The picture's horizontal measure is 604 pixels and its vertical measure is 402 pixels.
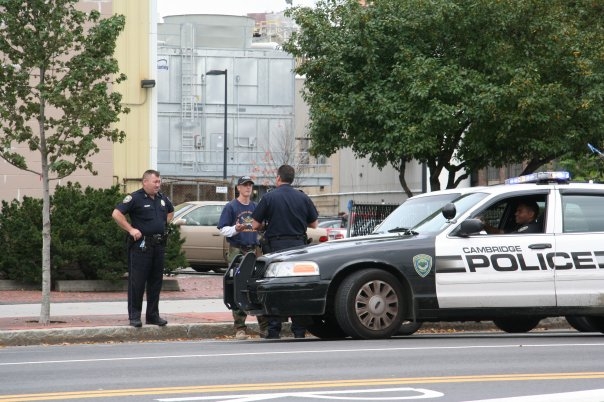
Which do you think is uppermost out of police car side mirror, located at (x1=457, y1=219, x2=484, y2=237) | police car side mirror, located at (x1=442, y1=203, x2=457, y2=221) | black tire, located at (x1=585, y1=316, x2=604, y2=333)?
police car side mirror, located at (x1=442, y1=203, x2=457, y2=221)

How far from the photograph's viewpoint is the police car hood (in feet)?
42.4

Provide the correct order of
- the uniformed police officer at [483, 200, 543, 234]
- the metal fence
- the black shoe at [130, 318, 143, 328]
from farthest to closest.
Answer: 1. the metal fence
2. the black shoe at [130, 318, 143, 328]
3. the uniformed police officer at [483, 200, 543, 234]

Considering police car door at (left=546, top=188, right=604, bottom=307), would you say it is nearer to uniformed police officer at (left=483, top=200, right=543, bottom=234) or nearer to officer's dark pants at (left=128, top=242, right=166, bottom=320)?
uniformed police officer at (left=483, top=200, right=543, bottom=234)

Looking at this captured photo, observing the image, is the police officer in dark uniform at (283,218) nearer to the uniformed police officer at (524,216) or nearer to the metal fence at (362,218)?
the uniformed police officer at (524,216)

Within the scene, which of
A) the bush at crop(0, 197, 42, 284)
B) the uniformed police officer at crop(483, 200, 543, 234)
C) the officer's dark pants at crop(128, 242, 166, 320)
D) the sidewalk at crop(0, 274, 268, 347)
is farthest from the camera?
the bush at crop(0, 197, 42, 284)

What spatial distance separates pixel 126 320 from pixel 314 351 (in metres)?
4.60

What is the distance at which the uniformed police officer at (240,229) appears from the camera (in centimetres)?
1463

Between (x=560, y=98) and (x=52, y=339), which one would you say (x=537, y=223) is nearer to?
(x=52, y=339)

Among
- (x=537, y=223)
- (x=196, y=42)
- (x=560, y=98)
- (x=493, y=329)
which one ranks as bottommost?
(x=493, y=329)

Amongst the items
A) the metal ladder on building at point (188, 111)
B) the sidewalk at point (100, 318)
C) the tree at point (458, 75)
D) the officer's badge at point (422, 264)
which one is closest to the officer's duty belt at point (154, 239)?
the sidewalk at point (100, 318)

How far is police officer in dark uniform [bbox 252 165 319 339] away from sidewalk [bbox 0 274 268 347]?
49.9 inches

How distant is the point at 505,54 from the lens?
3012 cm

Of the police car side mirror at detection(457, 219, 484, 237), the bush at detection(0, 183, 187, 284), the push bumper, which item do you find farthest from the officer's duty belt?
the bush at detection(0, 183, 187, 284)

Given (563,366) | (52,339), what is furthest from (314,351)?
(52,339)
